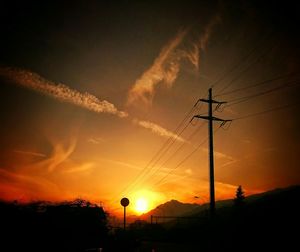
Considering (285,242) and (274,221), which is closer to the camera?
(285,242)

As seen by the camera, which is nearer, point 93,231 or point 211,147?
point 211,147

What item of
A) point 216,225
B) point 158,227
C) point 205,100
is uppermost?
point 205,100

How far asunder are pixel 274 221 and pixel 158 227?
27.0m

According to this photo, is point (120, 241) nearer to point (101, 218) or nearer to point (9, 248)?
point (101, 218)

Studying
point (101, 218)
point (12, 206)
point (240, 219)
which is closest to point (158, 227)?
point (101, 218)

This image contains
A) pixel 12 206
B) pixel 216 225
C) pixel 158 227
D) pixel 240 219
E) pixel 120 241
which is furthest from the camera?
pixel 158 227

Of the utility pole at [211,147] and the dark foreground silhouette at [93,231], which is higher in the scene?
the utility pole at [211,147]

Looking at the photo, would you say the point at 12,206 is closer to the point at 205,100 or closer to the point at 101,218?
the point at 101,218

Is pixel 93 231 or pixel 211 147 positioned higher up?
pixel 211 147

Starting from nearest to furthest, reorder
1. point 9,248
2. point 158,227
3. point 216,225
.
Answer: point 9,248, point 216,225, point 158,227

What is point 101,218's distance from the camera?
2892cm

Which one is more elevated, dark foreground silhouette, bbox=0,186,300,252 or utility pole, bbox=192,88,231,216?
utility pole, bbox=192,88,231,216

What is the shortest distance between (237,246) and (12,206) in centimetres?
1802

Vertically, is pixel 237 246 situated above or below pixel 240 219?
below
